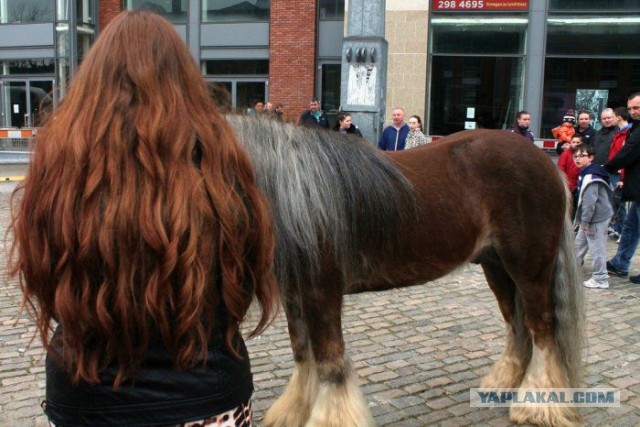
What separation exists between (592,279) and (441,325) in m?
2.35

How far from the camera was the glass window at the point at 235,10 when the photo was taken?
2034cm

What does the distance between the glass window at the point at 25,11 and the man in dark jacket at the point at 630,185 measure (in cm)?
2009

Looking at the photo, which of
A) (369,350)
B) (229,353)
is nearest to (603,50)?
(369,350)

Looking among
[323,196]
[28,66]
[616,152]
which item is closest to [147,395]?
[323,196]

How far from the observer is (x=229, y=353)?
157 centimetres

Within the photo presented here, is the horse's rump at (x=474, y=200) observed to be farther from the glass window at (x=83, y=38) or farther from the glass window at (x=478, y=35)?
the glass window at (x=83, y=38)

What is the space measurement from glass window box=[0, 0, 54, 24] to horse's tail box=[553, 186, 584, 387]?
A: 21847 mm

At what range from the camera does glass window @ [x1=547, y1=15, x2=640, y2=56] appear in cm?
1580

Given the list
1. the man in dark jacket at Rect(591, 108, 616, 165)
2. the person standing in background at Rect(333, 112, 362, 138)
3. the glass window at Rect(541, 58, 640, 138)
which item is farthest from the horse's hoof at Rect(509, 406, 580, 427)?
the glass window at Rect(541, 58, 640, 138)

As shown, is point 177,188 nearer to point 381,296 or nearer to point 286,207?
point 286,207

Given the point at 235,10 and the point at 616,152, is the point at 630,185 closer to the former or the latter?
the point at 616,152

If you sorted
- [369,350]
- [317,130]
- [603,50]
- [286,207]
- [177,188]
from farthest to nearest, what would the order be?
1. [603,50]
2. [369,350]
3. [317,130]
4. [286,207]
5. [177,188]

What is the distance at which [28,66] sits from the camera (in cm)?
2180

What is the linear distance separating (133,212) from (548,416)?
2.85 meters
